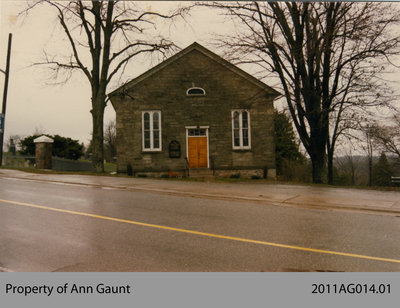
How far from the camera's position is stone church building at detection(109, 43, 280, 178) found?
2336 cm

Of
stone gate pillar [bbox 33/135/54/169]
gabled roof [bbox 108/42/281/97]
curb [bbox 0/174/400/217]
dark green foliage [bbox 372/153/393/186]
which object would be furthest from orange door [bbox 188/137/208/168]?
dark green foliage [bbox 372/153/393/186]

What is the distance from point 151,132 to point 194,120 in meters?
2.88

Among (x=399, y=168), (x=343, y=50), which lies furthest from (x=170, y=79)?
(x=399, y=168)

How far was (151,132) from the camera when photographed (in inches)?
925

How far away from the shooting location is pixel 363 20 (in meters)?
16.5

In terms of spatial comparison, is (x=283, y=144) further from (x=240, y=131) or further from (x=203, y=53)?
(x=203, y=53)

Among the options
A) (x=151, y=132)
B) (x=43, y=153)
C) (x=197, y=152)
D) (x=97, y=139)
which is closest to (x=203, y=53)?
(x=151, y=132)

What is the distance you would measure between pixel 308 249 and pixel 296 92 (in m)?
14.6

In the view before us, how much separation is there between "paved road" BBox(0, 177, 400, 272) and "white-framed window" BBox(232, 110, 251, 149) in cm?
1353

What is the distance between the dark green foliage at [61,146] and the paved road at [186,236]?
2230 centimetres

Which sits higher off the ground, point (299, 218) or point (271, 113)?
point (271, 113)

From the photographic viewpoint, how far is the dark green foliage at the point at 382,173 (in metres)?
47.0

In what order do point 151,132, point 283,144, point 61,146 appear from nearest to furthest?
point 151,132, point 61,146, point 283,144

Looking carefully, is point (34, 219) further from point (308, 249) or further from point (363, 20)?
point (363, 20)
